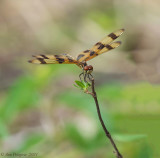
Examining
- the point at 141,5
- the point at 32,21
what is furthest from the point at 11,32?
the point at 141,5

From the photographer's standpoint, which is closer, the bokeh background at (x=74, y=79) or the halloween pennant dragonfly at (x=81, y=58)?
the halloween pennant dragonfly at (x=81, y=58)

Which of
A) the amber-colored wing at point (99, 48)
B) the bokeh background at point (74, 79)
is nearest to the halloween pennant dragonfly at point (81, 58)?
the amber-colored wing at point (99, 48)

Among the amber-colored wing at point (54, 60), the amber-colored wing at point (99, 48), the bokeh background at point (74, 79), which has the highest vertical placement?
the bokeh background at point (74, 79)

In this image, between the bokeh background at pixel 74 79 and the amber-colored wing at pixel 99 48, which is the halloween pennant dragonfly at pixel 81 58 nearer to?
the amber-colored wing at pixel 99 48

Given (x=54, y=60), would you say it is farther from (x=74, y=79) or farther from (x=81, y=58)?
(x=74, y=79)

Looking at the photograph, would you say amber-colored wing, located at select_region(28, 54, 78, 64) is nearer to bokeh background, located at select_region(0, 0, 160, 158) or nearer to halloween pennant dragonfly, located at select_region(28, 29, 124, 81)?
halloween pennant dragonfly, located at select_region(28, 29, 124, 81)

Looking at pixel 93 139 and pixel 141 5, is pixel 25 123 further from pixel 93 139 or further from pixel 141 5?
pixel 141 5

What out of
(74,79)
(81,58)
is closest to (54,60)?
(81,58)

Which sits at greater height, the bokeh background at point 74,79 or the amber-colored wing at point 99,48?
the bokeh background at point 74,79

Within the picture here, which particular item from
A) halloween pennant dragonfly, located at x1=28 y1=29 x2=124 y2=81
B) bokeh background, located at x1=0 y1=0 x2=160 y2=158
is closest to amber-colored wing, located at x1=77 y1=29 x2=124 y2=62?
halloween pennant dragonfly, located at x1=28 y1=29 x2=124 y2=81

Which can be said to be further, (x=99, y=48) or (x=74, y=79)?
(x=74, y=79)
